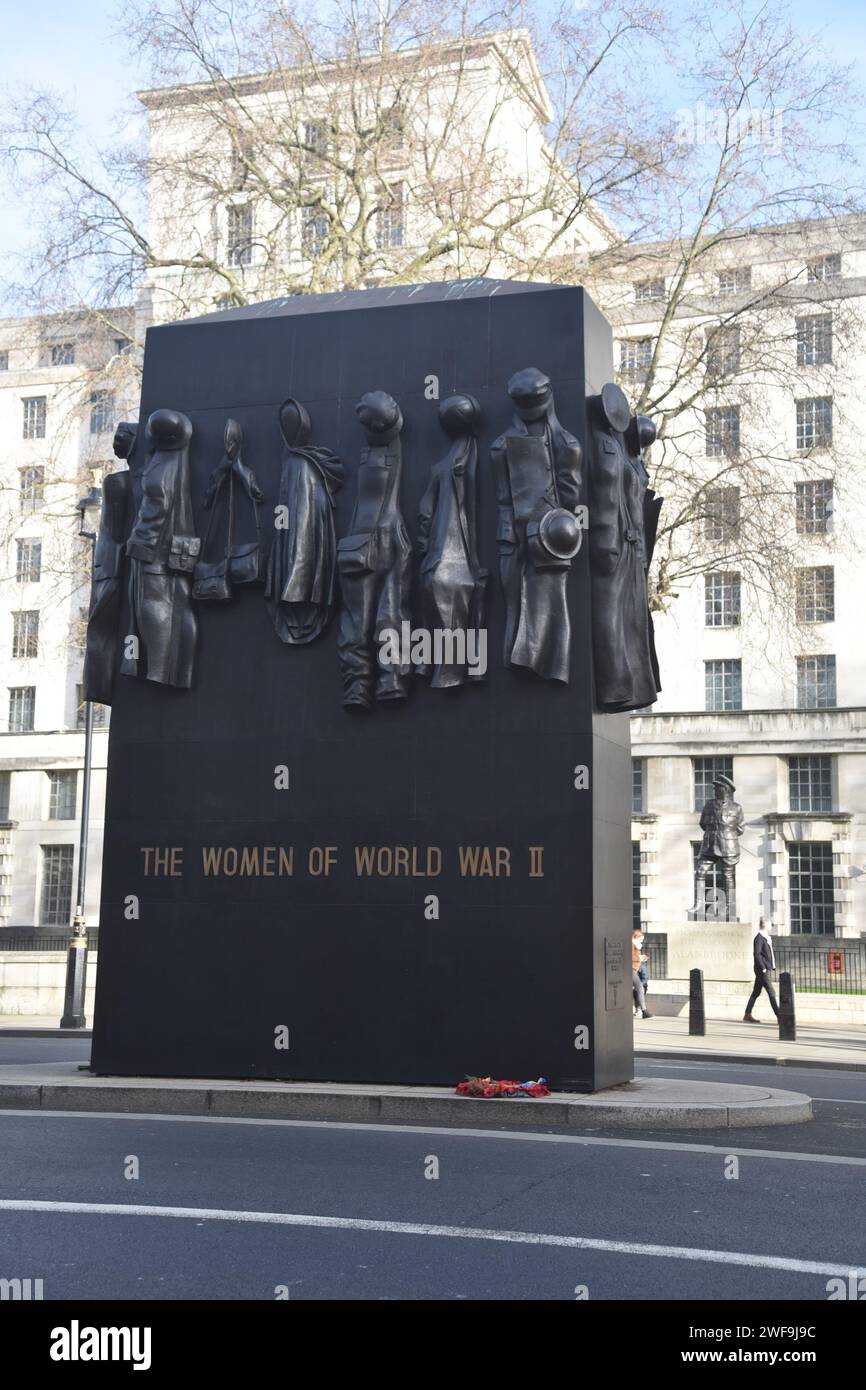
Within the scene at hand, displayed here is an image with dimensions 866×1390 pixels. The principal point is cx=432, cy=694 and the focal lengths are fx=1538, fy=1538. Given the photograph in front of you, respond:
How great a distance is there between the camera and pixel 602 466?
43.9 ft

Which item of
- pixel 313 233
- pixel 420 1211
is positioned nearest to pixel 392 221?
pixel 313 233

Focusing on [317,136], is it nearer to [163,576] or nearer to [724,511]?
[724,511]

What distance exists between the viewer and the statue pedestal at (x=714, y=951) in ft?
108

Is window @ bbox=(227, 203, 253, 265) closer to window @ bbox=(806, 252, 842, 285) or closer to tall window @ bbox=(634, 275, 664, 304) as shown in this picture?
tall window @ bbox=(634, 275, 664, 304)

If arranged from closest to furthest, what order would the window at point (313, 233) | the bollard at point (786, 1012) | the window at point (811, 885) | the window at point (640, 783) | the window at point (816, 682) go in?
the bollard at point (786, 1012) < the window at point (313, 233) < the window at point (811, 885) < the window at point (816, 682) < the window at point (640, 783)

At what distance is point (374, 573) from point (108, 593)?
2.65m

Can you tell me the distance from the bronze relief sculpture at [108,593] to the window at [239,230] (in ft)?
61.6

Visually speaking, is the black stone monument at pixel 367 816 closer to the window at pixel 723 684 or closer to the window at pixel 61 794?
the window at pixel 723 684

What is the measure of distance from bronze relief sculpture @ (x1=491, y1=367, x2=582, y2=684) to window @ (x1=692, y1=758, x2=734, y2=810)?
43.2 metres

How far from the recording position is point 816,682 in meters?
54.8

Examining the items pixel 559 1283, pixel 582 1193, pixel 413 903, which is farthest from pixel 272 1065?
pixel 559 1283

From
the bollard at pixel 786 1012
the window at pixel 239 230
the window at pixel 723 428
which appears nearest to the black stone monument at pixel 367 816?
the bollard at pixel 786 1012

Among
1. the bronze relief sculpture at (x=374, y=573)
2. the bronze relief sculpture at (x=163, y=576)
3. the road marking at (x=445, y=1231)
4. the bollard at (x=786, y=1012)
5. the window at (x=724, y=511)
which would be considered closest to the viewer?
the road marking at (x=445, y=1231)
